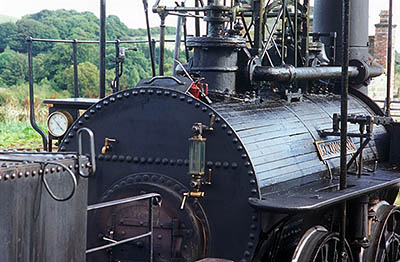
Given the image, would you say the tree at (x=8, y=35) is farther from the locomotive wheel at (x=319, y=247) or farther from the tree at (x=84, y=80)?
the locomotive wheel at (x=319, y=247)

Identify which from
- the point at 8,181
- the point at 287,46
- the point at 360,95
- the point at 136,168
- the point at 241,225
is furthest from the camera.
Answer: the point at 360,95

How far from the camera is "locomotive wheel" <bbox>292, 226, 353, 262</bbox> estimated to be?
5594 millimetres

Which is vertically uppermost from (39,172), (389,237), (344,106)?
(344,106)

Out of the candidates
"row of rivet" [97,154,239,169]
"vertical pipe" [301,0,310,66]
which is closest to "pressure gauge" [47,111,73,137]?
"row of rivet" [97,154,239,169]

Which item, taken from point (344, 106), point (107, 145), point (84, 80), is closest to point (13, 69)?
point (84, 80)

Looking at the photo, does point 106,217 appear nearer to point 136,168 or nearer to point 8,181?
point 136,168

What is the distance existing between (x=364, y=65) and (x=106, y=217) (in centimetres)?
444

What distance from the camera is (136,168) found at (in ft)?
18.9

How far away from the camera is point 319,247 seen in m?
5.70

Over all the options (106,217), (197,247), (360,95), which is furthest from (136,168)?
(360,95)

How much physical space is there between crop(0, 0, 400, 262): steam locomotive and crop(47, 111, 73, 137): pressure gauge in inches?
3.0

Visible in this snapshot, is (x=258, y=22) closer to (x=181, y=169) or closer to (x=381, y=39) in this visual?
(x=181, y=169)

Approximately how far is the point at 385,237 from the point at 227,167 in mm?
2396

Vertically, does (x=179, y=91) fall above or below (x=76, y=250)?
above
